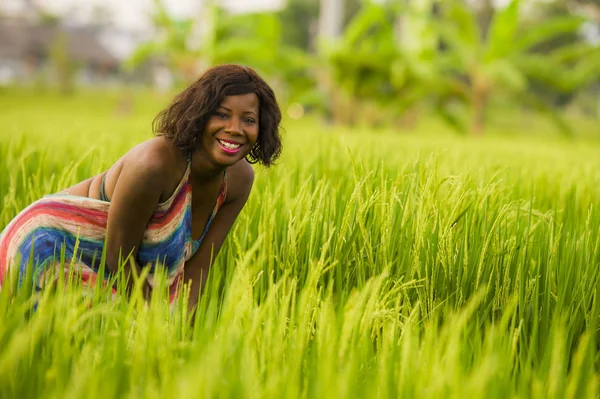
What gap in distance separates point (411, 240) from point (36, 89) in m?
18.4

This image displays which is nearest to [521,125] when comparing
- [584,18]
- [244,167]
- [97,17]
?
[584,18]

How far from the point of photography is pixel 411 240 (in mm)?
1259

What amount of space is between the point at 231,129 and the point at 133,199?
256 mm

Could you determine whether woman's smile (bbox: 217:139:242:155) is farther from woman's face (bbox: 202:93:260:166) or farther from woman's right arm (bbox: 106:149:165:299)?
woman's right arm (bbox: 106:149:165:299)

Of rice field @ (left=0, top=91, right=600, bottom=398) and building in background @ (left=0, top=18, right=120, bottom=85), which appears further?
building in background @ (left=0, top=18, right=120, bottom=85)

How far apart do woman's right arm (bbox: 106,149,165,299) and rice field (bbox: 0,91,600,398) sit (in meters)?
0.15

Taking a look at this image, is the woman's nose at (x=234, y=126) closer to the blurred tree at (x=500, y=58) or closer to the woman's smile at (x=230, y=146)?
the woman's smile at (x=230, y=146)

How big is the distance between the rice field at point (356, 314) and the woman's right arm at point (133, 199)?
15 centimetres

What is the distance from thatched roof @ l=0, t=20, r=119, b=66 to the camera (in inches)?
1247

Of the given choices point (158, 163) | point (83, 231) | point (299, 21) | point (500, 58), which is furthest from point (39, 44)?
point (158, 163)

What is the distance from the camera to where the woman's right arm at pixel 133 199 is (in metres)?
1.31

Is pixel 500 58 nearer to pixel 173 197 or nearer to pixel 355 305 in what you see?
pixel 173 197

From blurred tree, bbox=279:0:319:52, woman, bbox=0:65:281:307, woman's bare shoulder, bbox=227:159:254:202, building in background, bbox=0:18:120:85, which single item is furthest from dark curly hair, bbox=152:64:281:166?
building in background, bbox=0:18:120:85

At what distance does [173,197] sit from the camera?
1397mm
